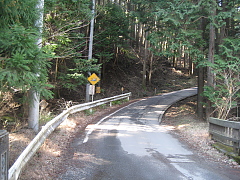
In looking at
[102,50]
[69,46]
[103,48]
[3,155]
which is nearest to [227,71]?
[69,46]

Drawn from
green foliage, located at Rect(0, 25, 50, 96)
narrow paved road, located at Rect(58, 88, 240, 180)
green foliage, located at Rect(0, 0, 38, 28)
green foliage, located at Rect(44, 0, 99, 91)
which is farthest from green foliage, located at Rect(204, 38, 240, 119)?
green foliage, located at Rect(0, 25, 50, 96)

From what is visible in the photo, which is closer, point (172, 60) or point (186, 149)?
point (186, 149)

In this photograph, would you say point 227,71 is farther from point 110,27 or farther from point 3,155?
point 110,27

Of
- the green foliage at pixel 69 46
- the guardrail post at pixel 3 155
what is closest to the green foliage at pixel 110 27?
the green foliage at pixel 69 46

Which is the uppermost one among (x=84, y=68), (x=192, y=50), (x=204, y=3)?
(x=204, y=3)

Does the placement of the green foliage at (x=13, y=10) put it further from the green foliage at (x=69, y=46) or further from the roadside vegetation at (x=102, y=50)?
the green foliage at (x=69, y=46)

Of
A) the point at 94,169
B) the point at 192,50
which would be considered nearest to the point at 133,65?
the point at 192,50

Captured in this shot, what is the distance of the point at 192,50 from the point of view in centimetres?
1423

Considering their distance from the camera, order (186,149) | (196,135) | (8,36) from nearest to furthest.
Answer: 1. (8,36)
2. (186,149)
3. (196,135)

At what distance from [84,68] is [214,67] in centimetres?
897

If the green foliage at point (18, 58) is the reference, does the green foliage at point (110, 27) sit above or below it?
above

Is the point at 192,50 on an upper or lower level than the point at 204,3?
lower

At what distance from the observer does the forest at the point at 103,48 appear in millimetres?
5863

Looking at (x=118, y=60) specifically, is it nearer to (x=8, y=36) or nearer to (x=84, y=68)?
(x=84, y=68)
